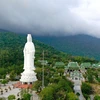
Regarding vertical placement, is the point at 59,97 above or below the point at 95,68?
below

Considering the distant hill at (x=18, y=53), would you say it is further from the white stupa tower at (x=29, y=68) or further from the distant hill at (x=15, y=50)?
the white stupa tower at (x=29, y=68)

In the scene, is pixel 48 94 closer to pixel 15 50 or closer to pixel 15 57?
pixel 15 57

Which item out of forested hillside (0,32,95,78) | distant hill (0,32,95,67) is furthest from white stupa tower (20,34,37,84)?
distant hill (0,32,95,67)

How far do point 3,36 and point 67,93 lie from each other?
98115mm

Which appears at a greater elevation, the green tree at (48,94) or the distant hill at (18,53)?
the distant hill at (18,53)

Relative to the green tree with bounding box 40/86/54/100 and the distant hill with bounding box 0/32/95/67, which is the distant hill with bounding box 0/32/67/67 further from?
the green tree with bounding box 40/86/54/100

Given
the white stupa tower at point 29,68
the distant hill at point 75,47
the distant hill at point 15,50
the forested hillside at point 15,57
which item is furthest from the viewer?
the distant hill at point 75,47

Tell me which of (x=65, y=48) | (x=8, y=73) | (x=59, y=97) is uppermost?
(x=65, y=48)

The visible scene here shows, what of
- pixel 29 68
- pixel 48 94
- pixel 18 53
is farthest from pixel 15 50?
A: pixel 48 94

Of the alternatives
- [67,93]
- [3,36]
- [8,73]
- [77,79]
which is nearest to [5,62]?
[8,73]

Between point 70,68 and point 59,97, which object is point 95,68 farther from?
point 59,97

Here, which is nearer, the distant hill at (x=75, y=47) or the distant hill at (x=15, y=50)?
the distant hill at (x=15, y=50)

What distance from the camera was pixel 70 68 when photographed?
54.4m

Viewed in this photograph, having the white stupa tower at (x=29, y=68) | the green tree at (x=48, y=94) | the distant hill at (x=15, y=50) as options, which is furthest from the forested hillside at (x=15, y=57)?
the green tree at (x=48, y=94)
